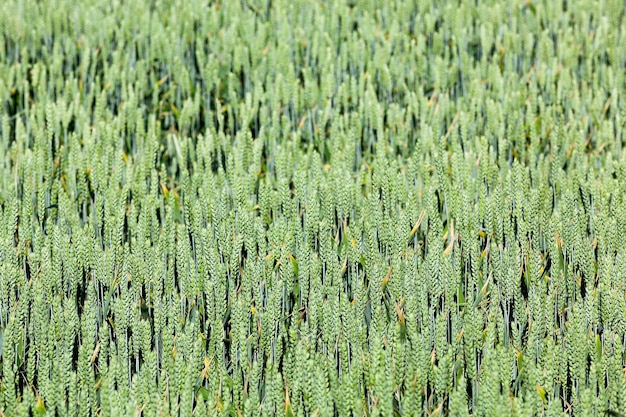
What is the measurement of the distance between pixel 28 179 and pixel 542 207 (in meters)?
1.32

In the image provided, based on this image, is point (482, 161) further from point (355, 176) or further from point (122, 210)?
point (122, 210)

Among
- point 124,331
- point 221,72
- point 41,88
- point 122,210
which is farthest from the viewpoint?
point 221,72

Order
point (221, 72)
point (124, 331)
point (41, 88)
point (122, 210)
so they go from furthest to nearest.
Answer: point (221, 72) → point (41, 88) → point (122, 210) → point (124, 331)

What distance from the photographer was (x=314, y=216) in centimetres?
205

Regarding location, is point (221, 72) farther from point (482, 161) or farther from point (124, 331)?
→ point (124, 331)

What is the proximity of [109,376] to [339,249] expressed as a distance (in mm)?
740

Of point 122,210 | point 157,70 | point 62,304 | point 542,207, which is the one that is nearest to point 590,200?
point 542,207

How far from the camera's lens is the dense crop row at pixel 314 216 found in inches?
62.6

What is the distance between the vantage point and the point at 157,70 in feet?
11.2

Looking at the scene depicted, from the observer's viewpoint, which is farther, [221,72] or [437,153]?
[221,72]

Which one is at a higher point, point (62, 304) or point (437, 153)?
point (437, 153)

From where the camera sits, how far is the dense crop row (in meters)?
1.59

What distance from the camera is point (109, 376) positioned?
1.53 m

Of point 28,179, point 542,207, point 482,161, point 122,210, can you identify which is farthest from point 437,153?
point 28,179
